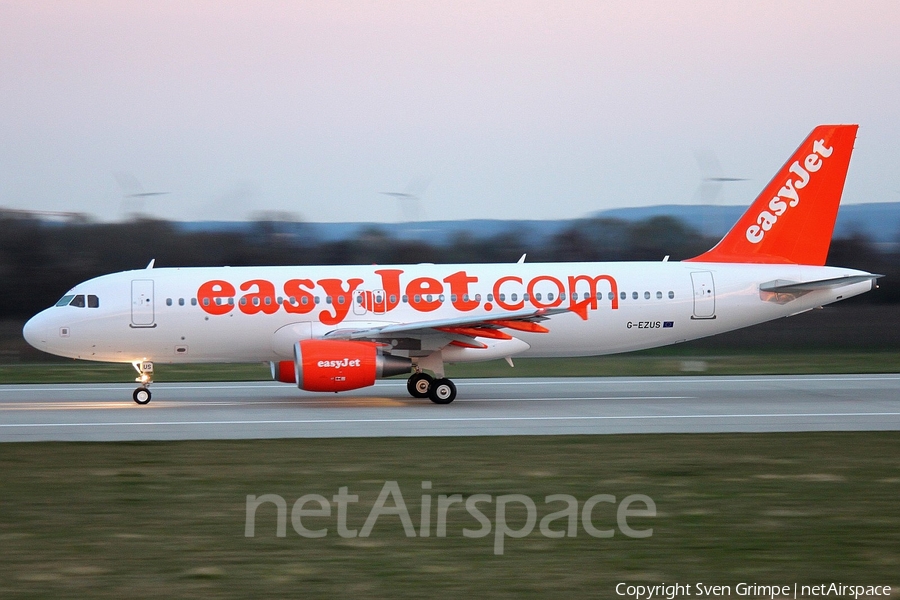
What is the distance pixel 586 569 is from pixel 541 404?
1231 centimetres

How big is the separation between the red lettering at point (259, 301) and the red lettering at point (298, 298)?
0.28 metres

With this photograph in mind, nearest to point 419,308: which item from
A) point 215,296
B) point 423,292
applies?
point 423,292

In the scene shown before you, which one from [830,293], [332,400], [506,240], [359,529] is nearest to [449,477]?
[359,529]

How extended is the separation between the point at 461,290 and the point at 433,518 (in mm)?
11891

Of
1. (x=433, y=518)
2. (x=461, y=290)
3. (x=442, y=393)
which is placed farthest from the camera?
(x=461, y=290)

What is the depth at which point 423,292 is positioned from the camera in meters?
21.2

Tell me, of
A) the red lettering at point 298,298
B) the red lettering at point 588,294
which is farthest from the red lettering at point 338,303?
the red lettering at point 588,294

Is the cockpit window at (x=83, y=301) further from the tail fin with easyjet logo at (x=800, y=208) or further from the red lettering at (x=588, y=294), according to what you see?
the tail fin with easyjet logo at (x=800, y=208)

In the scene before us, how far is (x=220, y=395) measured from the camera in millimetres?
22469

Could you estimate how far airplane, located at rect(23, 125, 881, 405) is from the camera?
20.8m

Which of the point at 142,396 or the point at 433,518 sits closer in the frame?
the point at 433,518

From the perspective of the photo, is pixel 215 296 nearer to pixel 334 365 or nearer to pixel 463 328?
pixel 334 365

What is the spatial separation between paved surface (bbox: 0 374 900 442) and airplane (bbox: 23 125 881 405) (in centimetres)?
108

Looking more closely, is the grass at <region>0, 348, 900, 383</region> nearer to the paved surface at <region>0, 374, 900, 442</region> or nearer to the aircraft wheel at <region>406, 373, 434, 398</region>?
the paved surface at <region>0, 374, 900, 442</region>
